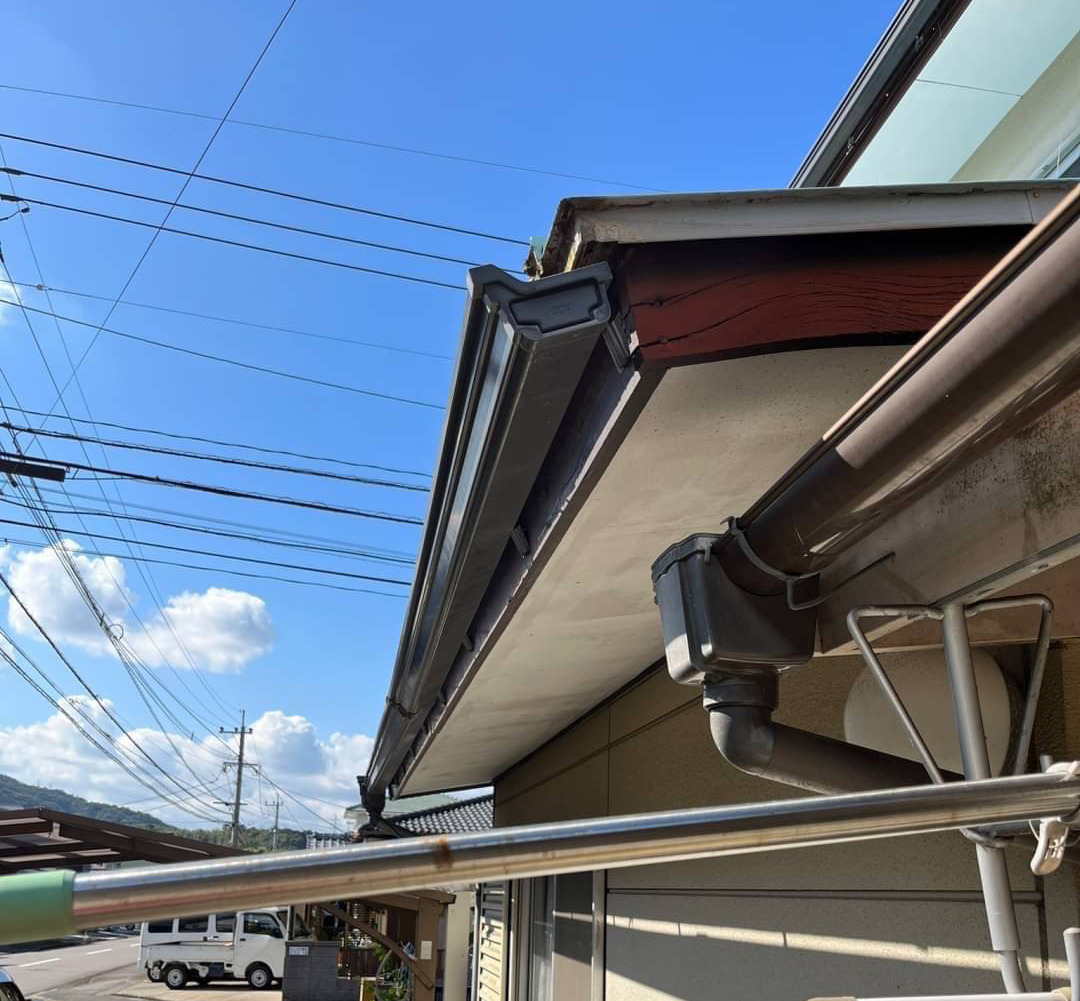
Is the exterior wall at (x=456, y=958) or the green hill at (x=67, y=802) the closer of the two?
the exterior wall at (x=456, y=958)

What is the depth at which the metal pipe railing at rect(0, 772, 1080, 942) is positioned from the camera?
70cm

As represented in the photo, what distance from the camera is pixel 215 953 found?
914 inches

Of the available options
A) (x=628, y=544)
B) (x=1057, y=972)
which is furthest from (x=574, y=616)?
(x=1057, y=972)

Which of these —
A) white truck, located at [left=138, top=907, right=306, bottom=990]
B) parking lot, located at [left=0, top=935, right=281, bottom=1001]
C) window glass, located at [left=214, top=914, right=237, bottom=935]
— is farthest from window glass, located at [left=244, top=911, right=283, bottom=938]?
parking lot, located at [left=0, top=935, right=281, bottom=1001]

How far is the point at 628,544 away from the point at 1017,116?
255 centimetres

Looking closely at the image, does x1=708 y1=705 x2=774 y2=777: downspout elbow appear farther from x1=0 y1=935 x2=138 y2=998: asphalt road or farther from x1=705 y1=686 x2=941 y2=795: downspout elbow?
x1=0 y1=935 x2=138 y2=998: asphalt road

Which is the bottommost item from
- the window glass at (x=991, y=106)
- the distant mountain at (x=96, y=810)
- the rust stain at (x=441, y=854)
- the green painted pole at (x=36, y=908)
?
the green painted pole at (x=36, y=908)

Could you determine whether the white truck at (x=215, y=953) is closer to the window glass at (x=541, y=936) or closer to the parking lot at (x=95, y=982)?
the parking lot at (x=95, y=982)

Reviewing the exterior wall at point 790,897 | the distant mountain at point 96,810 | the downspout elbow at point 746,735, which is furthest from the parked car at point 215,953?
the distant mountain at point 96,810

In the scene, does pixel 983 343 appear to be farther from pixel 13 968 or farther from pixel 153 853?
pixel 13 968

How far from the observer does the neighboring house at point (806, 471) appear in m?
1.43

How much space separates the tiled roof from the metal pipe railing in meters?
14.1

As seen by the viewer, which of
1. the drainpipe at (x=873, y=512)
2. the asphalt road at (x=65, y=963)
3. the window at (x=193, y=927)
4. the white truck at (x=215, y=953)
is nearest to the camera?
the drainpipe at (x=873, y=512)

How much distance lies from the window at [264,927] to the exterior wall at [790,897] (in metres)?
21.2
